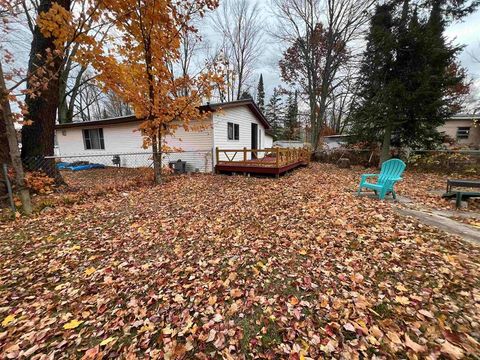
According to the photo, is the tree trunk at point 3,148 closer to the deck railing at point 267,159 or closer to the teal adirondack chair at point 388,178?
the deck railing at point 267,159

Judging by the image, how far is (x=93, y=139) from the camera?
14984mm

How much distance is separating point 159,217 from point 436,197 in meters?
7.35

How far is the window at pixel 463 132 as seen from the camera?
18.3 m

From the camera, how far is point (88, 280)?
2.72 m

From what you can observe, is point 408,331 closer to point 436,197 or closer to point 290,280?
→ point 290,280

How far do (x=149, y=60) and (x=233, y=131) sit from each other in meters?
6.15

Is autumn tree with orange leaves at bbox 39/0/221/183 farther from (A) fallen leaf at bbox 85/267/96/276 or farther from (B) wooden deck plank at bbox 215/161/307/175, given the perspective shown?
(A) fallen leaf at bbox 85/267/96/276

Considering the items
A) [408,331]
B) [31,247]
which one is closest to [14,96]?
[31,247]

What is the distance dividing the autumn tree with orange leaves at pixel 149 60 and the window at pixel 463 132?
23.5 meters

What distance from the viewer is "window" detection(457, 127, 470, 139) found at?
18312 millimetres

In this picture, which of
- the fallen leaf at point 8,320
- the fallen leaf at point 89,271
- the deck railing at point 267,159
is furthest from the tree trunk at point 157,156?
the fallen leaf at point 8,320

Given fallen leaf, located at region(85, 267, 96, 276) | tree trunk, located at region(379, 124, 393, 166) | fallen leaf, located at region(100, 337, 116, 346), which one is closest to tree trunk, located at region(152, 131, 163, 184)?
fallen leaf, located at region(85, 267, 96, 276)

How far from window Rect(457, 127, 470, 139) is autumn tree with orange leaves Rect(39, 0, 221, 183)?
925 inches

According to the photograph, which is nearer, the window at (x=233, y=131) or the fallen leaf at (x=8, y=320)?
the fallen leaf at (x=8, y=320)
